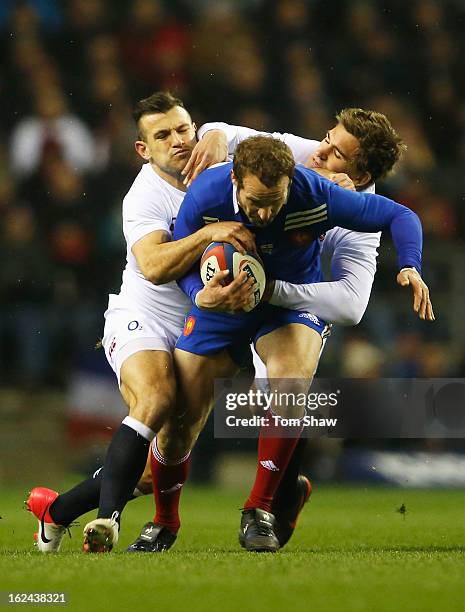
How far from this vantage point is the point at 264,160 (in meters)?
4.37

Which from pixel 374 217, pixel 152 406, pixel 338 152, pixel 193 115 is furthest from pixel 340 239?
pixel 193 115

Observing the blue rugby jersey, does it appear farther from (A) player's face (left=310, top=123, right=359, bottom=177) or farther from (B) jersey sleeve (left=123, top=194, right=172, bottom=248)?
(A) player's face (left=310, top=123, right=359, bottom=177)

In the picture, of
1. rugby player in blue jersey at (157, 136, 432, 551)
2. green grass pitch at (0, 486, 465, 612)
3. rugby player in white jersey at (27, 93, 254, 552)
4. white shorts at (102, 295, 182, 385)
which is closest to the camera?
green grass pitch at (0, 486, 465, 612)

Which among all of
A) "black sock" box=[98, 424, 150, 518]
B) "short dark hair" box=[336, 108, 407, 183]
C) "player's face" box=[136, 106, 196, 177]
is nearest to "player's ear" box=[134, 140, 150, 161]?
"player's face" box=[136, 106, 196, 177]

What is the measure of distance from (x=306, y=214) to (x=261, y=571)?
4.79 ft

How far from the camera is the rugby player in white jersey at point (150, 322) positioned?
4.60m

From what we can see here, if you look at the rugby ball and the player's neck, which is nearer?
the rugby ball

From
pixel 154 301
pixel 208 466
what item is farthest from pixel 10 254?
pixel 154 301

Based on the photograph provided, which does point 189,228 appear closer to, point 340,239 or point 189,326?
point 189,326

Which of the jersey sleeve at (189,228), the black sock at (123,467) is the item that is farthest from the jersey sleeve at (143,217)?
the black sock at (123,467)

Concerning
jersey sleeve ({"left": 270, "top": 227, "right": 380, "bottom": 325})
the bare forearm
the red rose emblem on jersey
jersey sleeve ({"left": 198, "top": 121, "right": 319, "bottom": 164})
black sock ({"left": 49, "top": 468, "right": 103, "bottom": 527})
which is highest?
jersey sleeve ({"left": 198, "top": 121, "right": 319, "bottom": 164})

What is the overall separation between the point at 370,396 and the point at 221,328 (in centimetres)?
349

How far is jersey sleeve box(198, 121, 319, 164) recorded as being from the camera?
5.38 m

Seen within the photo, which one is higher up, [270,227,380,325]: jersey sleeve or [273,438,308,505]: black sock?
[270,227,380,325]: jersey sleeve
